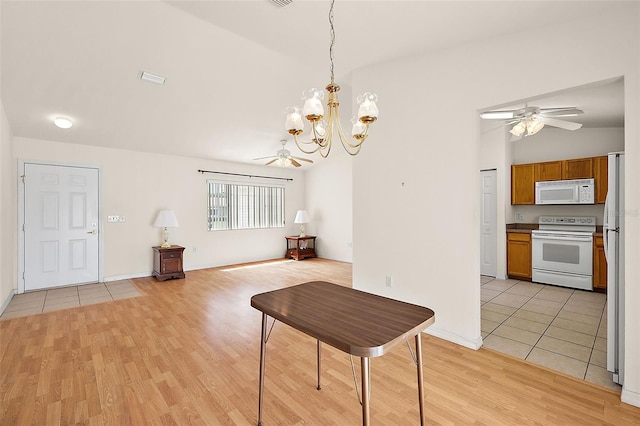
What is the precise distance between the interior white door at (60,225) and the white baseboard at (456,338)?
5.35 meters

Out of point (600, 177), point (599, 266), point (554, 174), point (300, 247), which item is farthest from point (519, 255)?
point (300, 247)

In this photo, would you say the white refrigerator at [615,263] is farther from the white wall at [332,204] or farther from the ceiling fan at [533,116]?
the white wall at [332,204]

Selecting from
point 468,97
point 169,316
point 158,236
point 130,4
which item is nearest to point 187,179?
point 158,236

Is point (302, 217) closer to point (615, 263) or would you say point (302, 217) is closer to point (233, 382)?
point (233, 382)

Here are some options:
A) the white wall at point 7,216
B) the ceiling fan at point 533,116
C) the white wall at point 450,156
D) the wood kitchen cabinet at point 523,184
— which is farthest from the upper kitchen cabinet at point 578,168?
the white wall at point 7,216

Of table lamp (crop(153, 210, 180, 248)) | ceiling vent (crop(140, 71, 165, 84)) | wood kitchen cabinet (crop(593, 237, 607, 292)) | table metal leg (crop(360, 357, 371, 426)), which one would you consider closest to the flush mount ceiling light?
ceiling vent (crop(140, 71, 165, 84))

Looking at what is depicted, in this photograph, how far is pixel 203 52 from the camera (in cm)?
314

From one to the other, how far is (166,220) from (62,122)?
81.1 inches

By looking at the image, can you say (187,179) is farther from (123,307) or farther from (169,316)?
(169,316)

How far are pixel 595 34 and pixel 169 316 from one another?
470cm

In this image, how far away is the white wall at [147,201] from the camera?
492 cm

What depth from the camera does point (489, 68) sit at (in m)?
2.53

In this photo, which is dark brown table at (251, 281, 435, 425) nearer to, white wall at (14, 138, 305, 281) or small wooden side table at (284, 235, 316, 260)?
white wall at (14, 138, 305, 281)

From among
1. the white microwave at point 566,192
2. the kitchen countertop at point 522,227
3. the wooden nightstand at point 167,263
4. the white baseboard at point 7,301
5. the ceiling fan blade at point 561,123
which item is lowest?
the white baseboard at point 7,301
